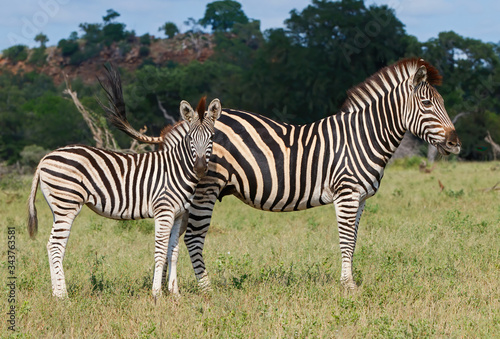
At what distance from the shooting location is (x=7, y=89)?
7206 centimetres

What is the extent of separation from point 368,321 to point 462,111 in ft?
128

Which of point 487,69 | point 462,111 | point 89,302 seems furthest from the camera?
point 487,69

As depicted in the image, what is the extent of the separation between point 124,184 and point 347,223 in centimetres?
263

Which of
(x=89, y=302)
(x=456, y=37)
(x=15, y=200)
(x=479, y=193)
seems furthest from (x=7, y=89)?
(x=89, y=302)

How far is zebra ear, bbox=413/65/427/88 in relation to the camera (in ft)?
22.0

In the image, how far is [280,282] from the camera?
7.04 metres

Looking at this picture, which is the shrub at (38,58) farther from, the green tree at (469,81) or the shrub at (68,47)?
the green tree at (469,81)

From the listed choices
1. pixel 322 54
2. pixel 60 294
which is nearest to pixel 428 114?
pixel 60 294

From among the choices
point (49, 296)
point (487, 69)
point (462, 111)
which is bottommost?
point (49, 296)

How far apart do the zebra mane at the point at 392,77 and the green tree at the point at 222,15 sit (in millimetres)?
149238

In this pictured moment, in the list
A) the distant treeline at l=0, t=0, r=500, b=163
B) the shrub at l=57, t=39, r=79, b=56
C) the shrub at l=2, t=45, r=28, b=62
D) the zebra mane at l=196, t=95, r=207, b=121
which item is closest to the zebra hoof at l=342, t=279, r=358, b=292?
the zebra mane at l=196, t=95, r=207, b=121

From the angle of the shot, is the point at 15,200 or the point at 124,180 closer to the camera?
the point at 124,180

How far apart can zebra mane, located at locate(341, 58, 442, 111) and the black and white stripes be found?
0.01 metres

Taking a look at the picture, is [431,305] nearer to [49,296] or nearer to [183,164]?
[183,164]
